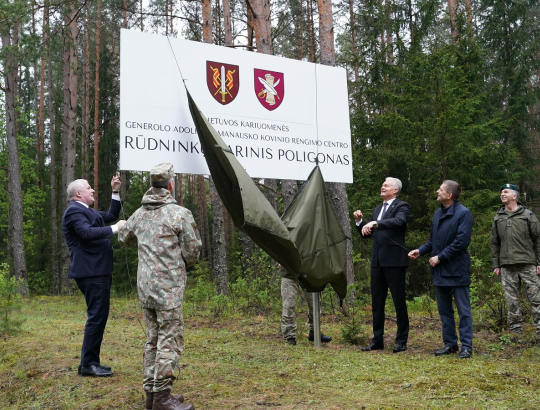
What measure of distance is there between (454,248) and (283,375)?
2.23 m

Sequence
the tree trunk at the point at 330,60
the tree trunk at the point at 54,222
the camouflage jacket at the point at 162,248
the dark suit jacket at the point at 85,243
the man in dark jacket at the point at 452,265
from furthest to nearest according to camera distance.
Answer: the tree trunk at the point at 54,222 < the tree trunk at the point at 330,60 < the man in dark jacket at the point at 452,265 < the dark suit jacket at the point at 85,243 < the camouflage jacket at the point at 162,248

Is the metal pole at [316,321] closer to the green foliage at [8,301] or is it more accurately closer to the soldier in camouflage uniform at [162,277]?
the soldier in camouflage uniform at [162,277]

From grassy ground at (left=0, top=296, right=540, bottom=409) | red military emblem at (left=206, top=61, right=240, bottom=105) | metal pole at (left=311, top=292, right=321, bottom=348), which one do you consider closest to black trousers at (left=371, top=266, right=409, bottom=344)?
grassy ground at (left=0, top=296, right=540, bottom=409)

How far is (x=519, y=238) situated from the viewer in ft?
21.2

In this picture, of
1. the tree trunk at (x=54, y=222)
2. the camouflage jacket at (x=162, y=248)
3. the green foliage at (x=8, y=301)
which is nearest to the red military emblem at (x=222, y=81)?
the camouflage jacket at (x=162, y=248)

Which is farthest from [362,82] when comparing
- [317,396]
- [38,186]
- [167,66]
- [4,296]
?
[38,186]

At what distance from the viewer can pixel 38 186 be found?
25797mm

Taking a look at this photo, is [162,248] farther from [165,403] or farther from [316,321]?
[316,321]

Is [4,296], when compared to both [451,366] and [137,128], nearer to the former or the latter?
[137,128]

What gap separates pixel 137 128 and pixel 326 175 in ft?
8.24

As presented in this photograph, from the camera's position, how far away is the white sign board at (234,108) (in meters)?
5.45

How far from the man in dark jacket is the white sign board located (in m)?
1.64

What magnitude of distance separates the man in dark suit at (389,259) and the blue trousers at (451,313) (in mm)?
420

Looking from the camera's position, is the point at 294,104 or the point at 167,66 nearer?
the point at 167,66
